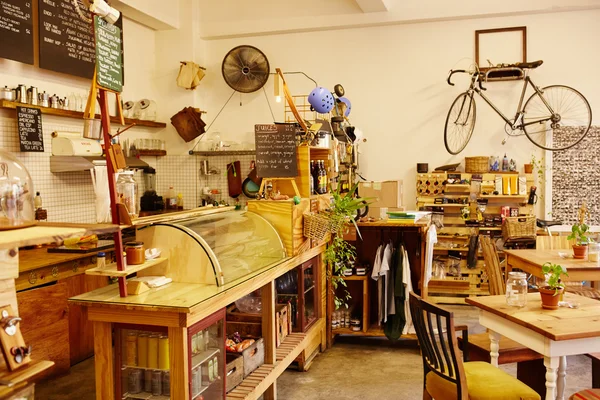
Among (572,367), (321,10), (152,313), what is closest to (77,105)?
(321,10)

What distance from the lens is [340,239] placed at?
4.99 meters

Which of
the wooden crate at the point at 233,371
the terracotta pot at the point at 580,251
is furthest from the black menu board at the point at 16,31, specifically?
the terracotta pot at the point at 580,251

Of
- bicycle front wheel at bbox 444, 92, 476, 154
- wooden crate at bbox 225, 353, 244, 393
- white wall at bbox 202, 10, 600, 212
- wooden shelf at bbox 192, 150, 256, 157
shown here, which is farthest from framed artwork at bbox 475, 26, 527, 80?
wooden crate at bbox 225, 353, 244, 393

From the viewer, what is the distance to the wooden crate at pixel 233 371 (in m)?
3.46

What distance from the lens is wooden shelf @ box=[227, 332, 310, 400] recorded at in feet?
11.4

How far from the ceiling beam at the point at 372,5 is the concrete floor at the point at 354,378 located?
4.29 m

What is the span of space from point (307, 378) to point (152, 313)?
2.14 meters

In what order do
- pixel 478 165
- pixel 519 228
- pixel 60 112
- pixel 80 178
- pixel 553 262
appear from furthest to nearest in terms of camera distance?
pixel 478 165
pixel 519 228
pixel 80 178
pixel 60 112
pixel 553 262

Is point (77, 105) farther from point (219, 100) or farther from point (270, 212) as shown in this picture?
point (270, 212)

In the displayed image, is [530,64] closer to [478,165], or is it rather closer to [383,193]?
[478,165]

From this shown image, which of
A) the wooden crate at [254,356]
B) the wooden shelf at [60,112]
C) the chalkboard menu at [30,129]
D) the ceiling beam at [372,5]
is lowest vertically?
the wooden crate at [254,356]

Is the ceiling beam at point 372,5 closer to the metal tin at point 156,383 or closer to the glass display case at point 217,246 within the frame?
the glass display case at point 217,246

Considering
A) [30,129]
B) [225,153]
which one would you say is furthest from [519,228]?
[30,129]

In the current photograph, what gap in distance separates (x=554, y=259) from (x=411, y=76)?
11.5 feet
